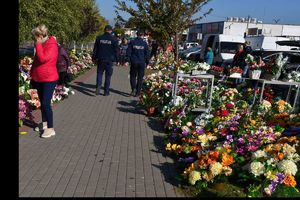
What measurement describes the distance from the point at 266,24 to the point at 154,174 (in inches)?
2523

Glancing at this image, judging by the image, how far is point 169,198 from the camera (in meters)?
4.50

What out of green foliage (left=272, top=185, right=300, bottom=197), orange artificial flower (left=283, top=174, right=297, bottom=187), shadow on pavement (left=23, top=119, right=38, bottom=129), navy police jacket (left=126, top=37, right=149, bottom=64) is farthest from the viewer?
navy police jacket (left=126, top=37, right=149, bottom=64)

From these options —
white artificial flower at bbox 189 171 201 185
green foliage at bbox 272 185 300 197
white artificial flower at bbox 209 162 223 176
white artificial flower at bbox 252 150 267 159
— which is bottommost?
white artificial flower at bbox 189 171 201 185

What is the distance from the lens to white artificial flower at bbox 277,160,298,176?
175 inches

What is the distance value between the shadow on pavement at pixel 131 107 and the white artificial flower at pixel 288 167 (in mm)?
5115

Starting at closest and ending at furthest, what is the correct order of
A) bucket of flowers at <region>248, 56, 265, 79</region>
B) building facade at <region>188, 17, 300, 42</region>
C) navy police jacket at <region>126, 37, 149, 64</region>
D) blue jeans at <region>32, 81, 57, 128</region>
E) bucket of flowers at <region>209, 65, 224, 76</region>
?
blue jeans at <region>32, 81, 57, 128</region>, bucket of flowers at <region>248, 56, 265, 79</region>, bucket of flowers at <region>209, 65, 224, 76</region>, navy police jacket at <region>126, 37, 149, 64</region>, building facade at <region>188, 17, 300, 42</region>

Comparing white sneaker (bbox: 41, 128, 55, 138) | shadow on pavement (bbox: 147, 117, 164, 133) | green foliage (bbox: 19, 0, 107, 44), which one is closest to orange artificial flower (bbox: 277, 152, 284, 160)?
shadow on pavement (bbox: 147, 117, 164, 133)

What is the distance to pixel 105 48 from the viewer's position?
11078 millimetres

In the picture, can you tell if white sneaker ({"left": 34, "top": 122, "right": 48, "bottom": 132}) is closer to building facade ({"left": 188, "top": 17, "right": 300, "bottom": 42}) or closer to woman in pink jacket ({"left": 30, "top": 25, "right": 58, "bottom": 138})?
woman in pink jacket ({"left": 30, "top": 25, "right": 58, "bottom": 138})

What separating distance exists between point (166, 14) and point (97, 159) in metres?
15.4

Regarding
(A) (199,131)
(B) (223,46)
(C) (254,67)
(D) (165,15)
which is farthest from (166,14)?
(A) (199,131)

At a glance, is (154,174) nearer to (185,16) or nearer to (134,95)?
(134,95)

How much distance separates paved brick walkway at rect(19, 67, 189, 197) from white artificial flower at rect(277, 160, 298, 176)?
119 cm
